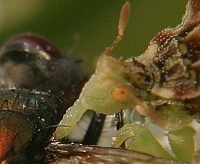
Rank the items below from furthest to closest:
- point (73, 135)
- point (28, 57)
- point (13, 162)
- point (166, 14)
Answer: point (166, 14) < point (28, 57) < point (73, 135) < point (13, 162)

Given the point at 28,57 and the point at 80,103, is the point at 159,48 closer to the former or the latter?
the point at 80,103

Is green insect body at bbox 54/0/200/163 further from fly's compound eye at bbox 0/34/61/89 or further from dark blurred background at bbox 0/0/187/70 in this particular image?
dark blurred background at bbox 0/0/187/70

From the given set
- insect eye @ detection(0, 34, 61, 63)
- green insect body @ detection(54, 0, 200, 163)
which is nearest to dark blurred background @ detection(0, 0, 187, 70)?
insect eye @ detection(0, 34, 61, 63)

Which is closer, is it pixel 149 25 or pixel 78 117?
pixel 78 117

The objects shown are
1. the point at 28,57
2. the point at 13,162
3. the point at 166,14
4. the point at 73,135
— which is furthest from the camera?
the point at 166,14

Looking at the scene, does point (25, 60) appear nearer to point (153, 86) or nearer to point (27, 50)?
point (27, 50)

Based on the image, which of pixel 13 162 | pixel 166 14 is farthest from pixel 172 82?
pixel 166 14

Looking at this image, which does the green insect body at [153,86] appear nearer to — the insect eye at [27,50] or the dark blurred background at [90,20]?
the insect eye at [27,50]
